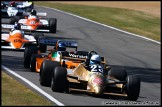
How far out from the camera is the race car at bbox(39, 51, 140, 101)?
52.3 feet

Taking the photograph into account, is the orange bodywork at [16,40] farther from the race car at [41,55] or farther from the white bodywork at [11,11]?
the white bodywork at [11,11]

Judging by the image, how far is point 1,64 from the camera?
21.7 m

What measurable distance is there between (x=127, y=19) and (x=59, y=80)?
31197 millimetres

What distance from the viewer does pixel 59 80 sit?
52.3 feet

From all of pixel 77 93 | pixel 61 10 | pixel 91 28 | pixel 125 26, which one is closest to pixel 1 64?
pixel 77 93

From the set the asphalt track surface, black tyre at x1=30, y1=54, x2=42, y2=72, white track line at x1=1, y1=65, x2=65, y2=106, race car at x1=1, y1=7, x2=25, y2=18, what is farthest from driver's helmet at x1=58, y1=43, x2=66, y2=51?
race car at x1=1, y1=7, x2=25, y2=18

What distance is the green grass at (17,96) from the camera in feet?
46.9

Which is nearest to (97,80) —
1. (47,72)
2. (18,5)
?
(47,72)

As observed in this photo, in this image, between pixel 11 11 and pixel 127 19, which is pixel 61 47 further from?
pixel 127 19

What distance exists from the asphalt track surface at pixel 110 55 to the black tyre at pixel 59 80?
170 millimetres

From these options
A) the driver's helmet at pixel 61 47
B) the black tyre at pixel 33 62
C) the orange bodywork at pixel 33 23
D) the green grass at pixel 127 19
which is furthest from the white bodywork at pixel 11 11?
the black tyre at pixel 33 62

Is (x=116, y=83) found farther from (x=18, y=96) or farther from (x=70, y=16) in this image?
(x=70, y=16)

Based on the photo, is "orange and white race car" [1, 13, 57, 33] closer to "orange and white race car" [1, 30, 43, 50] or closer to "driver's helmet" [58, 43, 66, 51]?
"orange and white race car" [1, 30, 43, 50]

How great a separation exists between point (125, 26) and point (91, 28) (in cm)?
337
